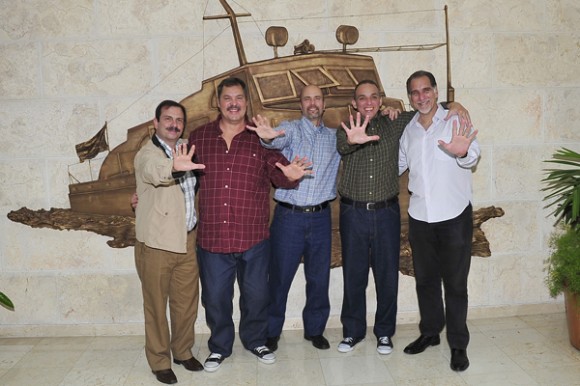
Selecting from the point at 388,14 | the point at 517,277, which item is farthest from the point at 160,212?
the point at 517,277

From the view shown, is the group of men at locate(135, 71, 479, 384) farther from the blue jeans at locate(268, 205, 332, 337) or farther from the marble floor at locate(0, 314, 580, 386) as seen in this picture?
the marble floor at locate(0, 314, 580, 386)

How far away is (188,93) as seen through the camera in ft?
11.8

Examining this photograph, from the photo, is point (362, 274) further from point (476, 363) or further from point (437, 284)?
point (476, 363)

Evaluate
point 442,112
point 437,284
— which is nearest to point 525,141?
point 442,112

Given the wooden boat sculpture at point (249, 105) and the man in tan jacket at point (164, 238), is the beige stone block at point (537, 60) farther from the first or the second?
the man in tan jacket at point (164, 238)

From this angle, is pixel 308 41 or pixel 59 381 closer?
pixel 59 381

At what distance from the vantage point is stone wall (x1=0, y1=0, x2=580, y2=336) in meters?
3.55

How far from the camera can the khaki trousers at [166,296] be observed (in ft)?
9.81

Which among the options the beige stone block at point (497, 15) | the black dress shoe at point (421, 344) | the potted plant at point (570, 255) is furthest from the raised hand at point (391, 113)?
the black dress shoe at point (421, 344)

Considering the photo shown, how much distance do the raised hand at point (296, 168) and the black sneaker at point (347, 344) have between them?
1179mm

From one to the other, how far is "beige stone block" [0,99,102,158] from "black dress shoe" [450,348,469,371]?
2.74 metres

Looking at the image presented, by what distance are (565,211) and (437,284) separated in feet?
3.41

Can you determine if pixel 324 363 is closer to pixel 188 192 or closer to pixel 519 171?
pixel 188 192

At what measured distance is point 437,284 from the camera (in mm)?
3316
